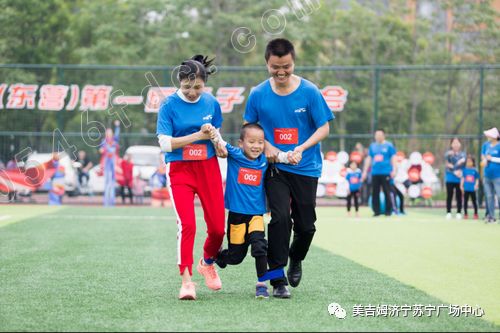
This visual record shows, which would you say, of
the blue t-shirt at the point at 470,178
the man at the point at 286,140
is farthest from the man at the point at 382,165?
the man at the point at 286,140

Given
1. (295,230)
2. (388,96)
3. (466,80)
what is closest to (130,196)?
(388,96)

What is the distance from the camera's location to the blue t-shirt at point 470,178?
1816 centimetres

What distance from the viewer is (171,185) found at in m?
6.89

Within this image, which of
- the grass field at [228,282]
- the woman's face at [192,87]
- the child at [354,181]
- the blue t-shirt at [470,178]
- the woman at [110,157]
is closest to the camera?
the grass field at [228,282]

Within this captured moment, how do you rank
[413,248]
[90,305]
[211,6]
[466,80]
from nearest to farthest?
[90,305]
[413,248]
[466,80]
[211,6]

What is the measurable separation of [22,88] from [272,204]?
17.7 m

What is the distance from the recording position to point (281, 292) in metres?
6.73

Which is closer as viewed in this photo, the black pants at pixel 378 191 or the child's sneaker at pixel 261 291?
the child's sneaker at pixel 261 291

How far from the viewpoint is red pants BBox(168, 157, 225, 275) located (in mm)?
6785

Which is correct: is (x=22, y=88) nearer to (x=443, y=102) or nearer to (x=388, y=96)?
(x=388, y=96)

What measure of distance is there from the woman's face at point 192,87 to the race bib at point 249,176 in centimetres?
71

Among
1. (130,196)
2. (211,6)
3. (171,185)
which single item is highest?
(211,6)

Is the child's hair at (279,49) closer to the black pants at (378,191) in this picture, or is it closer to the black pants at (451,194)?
the black pants at (378,191)

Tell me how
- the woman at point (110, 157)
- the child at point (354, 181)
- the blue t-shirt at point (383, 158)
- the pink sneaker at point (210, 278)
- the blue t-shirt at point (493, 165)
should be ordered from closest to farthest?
the pink sneaker at point (210, 278) → the blue t-shirt at point (493, 165) → the blue t-shirt at point (383, 158) → the child at point (354, 181) → the woman at point (110, 157)
